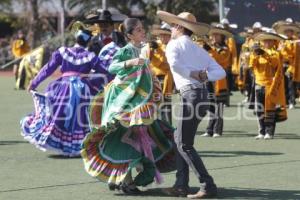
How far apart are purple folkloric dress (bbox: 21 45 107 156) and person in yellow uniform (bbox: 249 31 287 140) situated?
3005 mm

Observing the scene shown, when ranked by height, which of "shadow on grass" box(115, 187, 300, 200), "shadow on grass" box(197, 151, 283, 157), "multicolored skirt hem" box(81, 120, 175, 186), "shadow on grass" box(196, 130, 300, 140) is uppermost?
"multicolored skirt hem" box(81, 120, 175, 186)

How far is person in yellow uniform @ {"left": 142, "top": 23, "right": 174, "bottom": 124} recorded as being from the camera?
14.1 metres

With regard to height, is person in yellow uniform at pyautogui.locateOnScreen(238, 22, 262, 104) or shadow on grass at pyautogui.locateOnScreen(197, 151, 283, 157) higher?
person in yellow uniform at pyautogui.locateOnScreen(238, 22, 262, 104)

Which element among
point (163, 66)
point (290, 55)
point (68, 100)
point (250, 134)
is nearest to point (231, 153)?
point (68, 100)

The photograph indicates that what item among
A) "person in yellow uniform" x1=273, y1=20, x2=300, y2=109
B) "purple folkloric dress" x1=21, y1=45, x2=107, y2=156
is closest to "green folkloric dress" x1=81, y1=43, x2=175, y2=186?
"purple folkloric dress" x1=21, y1=45, x2=107, y2=156

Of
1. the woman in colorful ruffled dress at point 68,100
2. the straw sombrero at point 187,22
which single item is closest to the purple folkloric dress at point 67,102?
the woman in colorful ruffled dress at point 68,100

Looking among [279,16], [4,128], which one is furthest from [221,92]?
[279,16]

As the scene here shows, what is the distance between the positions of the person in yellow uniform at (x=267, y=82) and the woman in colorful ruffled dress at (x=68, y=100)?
303 cm

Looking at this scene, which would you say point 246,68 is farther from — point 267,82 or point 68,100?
point 68,100

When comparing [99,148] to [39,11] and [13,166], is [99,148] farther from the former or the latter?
[39,11]

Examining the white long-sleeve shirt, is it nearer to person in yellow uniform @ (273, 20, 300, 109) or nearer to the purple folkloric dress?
the purple folkloric dress

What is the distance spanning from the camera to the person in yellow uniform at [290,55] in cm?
1816

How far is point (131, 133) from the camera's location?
8.89 m

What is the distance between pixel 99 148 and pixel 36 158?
2.80 metres
